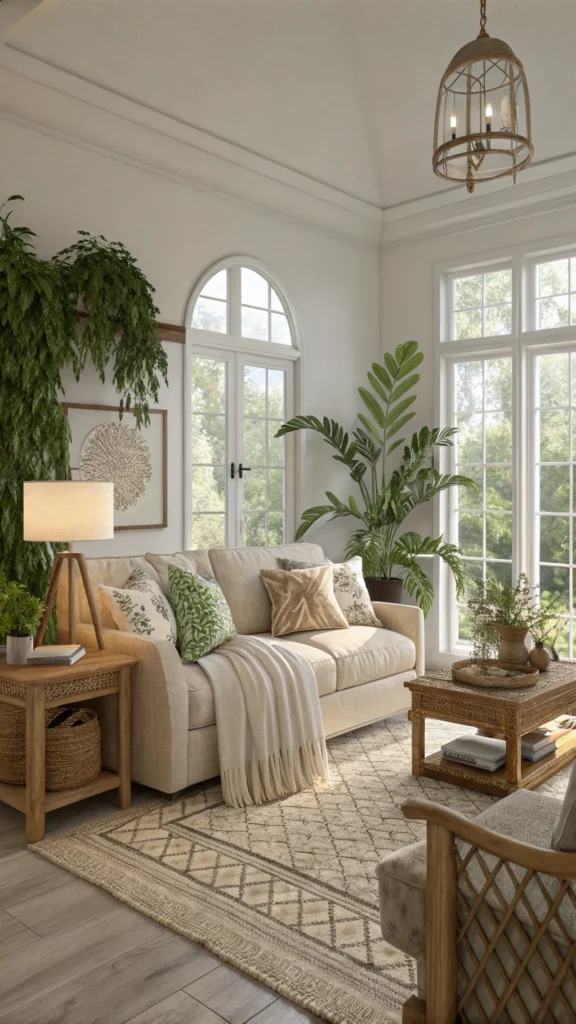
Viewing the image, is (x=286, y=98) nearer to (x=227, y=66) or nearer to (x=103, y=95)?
(x=227, y=66)

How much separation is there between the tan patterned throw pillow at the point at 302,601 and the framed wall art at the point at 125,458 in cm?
80

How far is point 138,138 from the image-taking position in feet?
14.9

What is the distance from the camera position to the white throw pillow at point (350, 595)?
181 inches

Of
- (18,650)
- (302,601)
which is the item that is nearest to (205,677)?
(18,650)

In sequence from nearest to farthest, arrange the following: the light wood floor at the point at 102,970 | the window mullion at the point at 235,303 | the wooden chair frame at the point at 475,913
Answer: the wooden chair frame at the point at 475,913 → the light wood floor at the point at 102,970 → the window mullion at the point at 235,303

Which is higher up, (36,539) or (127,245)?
(127,245)

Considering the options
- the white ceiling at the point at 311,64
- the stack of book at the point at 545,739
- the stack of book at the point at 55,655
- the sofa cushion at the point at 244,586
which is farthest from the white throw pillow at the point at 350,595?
the white ceiling at the point at 311,64

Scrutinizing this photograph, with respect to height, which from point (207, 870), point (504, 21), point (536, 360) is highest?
point (504, 21)

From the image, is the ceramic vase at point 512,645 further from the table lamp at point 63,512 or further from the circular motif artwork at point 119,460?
the circular motif artwork at point 119,460

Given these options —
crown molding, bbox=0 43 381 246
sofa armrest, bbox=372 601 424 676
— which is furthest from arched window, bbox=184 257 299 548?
sofa armrest, bbox=372 601 424 676

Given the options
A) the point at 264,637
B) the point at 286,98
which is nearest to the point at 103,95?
the point at 286,98

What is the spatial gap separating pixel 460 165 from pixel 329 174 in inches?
110

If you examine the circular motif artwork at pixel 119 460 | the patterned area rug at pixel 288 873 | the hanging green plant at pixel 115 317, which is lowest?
the patterned area rug at pixel 288 873

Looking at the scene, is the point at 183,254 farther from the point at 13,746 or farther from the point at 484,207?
the point at 13,746
